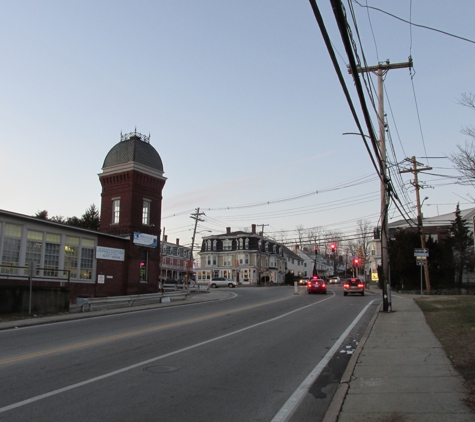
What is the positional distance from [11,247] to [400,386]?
70.1 feet

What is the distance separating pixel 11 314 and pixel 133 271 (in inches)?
480

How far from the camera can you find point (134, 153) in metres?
32.6

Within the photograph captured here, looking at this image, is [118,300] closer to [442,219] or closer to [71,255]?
[71,255]

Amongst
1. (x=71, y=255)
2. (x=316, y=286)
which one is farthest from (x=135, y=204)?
(x=316, y=286)

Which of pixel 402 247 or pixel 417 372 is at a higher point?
pixel 402 247

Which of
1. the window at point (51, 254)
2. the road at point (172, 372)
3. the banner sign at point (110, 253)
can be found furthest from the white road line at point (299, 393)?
the banner sign at point (110, 253)

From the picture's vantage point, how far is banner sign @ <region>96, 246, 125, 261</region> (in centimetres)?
2788

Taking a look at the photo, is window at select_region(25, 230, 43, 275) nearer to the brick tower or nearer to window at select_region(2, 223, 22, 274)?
window at select_region(2, 223, 22, 274)

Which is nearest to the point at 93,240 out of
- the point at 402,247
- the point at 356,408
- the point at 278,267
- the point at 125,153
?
the point at 125,153

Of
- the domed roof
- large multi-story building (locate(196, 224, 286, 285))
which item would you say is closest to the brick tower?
the domed roof

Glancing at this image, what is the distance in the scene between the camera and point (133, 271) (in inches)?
1204

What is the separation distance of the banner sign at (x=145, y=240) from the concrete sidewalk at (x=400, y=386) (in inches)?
876

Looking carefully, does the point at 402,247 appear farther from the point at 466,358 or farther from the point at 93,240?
the point at 466,358

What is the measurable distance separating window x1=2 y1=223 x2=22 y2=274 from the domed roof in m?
11.0
